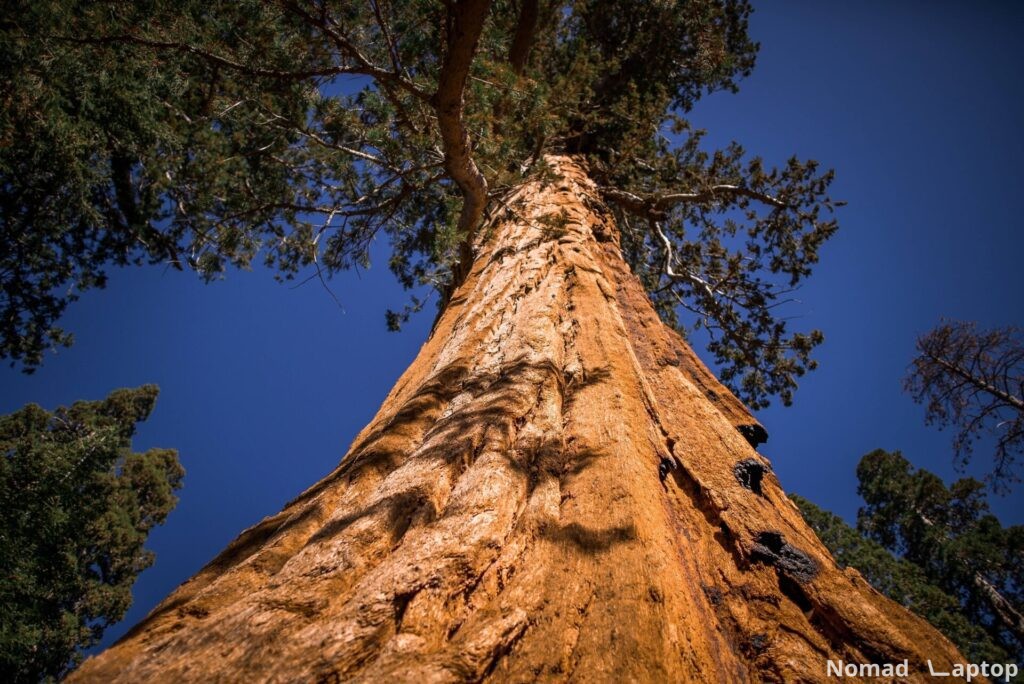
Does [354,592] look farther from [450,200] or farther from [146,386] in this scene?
[146,386]

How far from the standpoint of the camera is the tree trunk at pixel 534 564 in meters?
0.93

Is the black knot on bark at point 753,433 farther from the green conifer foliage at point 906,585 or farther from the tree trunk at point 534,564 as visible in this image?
the green conifer foliage at point 906,585

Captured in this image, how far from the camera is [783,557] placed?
1.44 m

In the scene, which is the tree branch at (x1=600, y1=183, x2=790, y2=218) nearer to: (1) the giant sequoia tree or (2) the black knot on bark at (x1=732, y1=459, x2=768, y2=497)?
(1) the giant sequoia tree

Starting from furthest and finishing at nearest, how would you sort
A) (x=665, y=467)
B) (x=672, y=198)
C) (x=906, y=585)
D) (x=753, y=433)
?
1. (x=906, y=585)
2. (x=672, y=198)
3. (x=753, y=433)
4. (x=665, y=467)

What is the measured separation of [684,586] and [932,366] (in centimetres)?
911

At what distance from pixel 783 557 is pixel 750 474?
40 centimetres

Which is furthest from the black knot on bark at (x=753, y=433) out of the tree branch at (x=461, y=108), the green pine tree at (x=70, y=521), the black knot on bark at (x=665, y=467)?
the green pine tree at (x=70, y=521)

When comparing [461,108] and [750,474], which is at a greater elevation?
[461,108]

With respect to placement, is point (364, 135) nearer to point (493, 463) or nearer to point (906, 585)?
point (493, 463)

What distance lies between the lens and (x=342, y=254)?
6.82m

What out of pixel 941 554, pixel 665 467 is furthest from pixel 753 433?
pixel 941 554

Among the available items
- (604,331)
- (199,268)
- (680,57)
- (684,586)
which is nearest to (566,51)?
(680,57)

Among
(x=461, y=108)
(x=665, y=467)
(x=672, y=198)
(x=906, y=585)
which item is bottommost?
(x=665, y=467)
